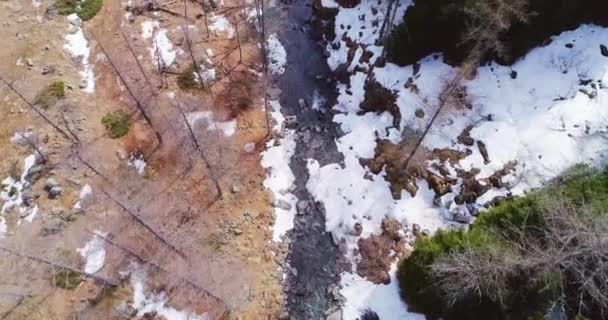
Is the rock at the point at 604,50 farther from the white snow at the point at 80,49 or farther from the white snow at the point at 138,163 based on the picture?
the white snow at the point at 80,49

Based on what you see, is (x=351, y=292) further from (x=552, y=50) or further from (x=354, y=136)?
(x=552, y=50)

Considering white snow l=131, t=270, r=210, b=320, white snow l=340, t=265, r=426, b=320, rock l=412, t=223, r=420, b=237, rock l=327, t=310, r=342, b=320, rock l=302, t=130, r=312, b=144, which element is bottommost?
white snow l=131, t=270, r=210, b=320

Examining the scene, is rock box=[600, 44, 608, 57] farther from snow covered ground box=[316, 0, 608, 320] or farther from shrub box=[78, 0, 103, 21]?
shrub box=[78, 0, 103, 21]

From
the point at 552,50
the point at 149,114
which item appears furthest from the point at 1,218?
the point at 552,50

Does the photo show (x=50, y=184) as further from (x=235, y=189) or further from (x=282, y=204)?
(x=282, y=204)

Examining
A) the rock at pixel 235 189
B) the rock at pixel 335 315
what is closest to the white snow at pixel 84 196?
the rock at pixel 235 189

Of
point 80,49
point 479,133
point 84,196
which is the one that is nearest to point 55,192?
point 84,196

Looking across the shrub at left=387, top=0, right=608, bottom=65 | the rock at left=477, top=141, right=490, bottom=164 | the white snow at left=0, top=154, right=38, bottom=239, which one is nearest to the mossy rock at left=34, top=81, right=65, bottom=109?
the white snow at left=0, top=154, right=38, bottom=239
